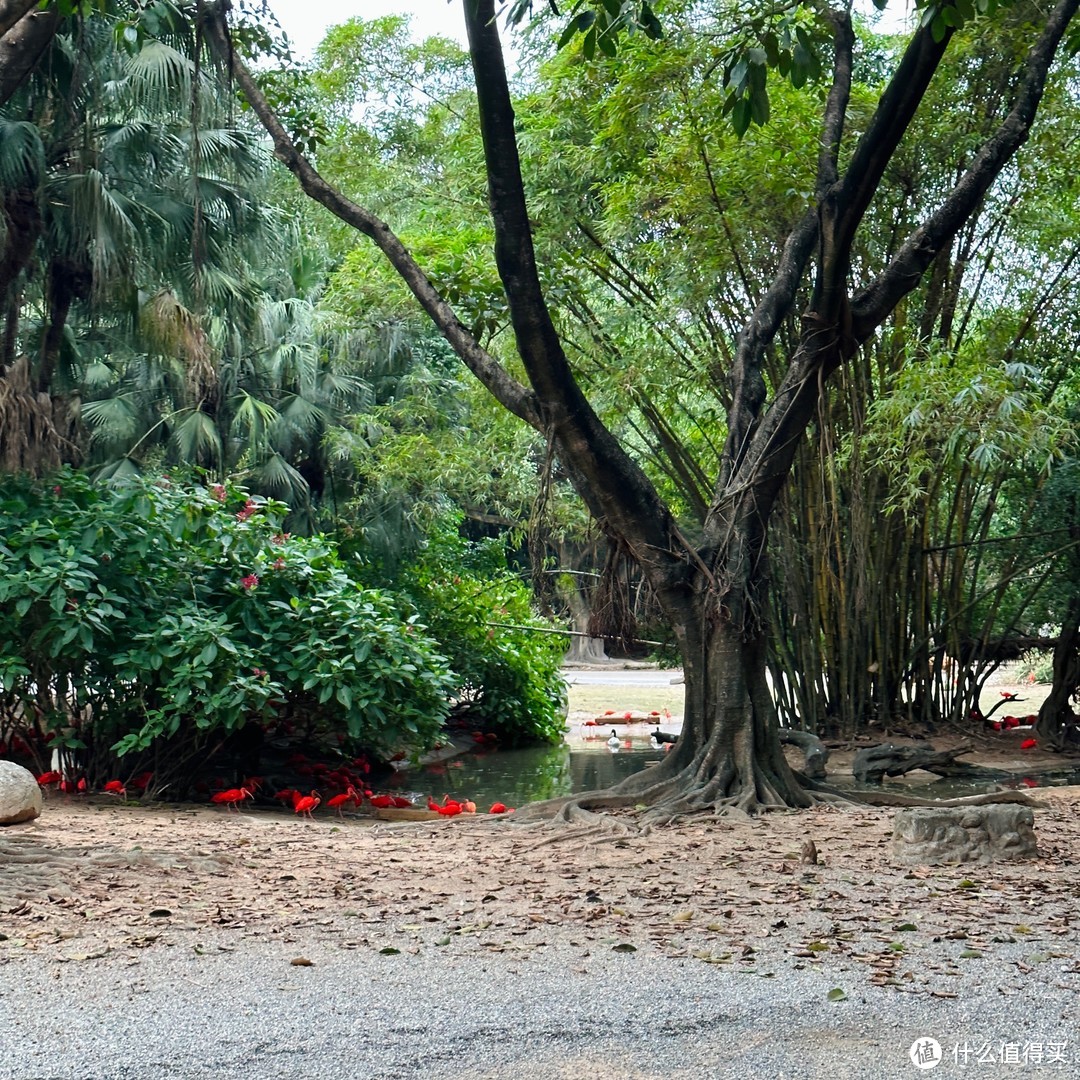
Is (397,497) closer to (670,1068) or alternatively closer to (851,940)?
(851,940)

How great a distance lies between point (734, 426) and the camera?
6.98 meters

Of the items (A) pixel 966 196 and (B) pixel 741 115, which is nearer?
(B) pixel 741 115

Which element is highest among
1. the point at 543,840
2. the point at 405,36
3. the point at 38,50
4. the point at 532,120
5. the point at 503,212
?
the point at 405,36

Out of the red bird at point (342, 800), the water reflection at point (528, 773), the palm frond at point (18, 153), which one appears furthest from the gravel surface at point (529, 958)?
the palm frond at point (18, 153)

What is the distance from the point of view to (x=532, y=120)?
9203 mm

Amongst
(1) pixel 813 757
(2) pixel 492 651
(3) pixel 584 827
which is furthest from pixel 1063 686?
(3) pixel 584 827

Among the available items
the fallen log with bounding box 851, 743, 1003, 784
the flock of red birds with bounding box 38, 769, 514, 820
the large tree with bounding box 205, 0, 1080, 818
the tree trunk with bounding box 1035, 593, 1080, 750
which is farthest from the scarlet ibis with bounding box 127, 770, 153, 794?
the tree trunk with bounding box 1035, 593, 1080, 750

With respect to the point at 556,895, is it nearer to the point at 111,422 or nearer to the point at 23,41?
the point at 23,41

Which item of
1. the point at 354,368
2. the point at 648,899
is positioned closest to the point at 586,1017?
the point at 648,899

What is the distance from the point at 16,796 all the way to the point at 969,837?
13.7 feet

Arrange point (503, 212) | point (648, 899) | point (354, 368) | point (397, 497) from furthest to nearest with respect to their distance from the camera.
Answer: point (354, 368) → point (397, 497) → point (503, 212) → point (648, 899)

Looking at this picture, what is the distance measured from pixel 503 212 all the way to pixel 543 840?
9.97 feet

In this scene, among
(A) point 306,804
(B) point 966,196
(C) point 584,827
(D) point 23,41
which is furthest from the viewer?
(A) point 306,804

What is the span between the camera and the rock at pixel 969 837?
4879 millimetres
